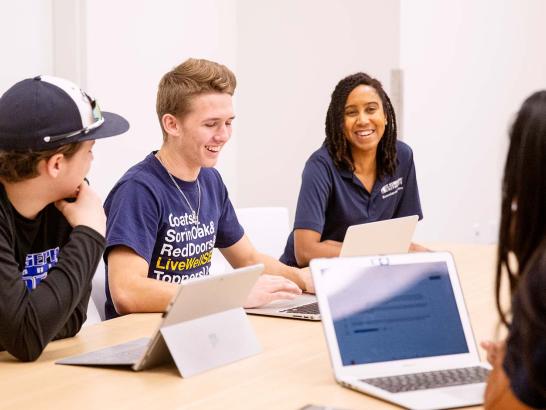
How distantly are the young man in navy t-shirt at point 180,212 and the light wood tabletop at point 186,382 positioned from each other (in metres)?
0.25

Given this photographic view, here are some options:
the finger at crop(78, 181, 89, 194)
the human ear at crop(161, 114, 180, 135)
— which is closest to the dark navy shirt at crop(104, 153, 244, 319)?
the human ear at crop(161, 114, 180, 135)

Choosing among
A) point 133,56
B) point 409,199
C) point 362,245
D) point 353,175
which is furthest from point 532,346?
point 133,56

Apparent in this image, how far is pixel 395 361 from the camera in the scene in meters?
1.45

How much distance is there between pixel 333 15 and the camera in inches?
177

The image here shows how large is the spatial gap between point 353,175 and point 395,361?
1658 mm

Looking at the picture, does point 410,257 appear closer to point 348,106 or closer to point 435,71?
point 348,106

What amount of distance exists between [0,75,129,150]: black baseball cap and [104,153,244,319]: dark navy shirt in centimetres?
47

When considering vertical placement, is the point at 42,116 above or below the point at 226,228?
above

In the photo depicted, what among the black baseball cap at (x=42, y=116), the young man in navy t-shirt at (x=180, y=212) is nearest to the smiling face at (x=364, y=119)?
the young man in navy t-shirt at (x=180, y=212)

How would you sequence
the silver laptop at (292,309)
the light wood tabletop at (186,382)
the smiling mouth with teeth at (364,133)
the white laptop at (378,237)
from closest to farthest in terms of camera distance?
the light wood tabletop at (186,382), the silver laptop at (292,309), the white laptop at (378,237), the smiling mouth with teeth at (364,133)

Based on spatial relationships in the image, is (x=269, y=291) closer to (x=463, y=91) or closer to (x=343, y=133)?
(x=343, y=133)

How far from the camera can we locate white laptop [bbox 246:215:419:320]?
2010mm

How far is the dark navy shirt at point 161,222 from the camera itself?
212 cm

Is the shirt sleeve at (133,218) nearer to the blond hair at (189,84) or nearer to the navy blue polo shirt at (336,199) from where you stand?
the blond hair at (189,84)
